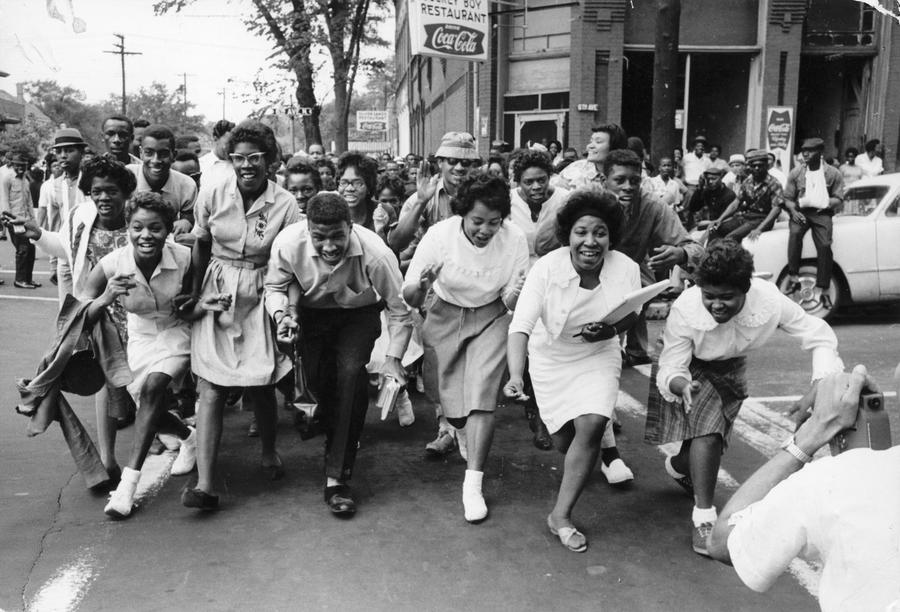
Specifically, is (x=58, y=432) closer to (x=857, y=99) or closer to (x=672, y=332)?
(x=672, y=332)

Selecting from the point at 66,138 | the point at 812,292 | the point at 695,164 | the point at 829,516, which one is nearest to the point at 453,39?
the point at 695,164

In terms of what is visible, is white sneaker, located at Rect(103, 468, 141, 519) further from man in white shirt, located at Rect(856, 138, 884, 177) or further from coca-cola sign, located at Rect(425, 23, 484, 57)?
man in white shirt, located at Rect(856, 138, 884, 177)

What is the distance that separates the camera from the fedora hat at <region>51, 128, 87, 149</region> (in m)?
6.97

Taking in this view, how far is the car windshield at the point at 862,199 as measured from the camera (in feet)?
32.6

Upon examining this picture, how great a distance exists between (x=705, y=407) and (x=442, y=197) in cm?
270

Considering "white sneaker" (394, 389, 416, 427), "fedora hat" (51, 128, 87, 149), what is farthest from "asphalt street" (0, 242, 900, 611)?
"fedora hat" (51, 128, 87, 149)

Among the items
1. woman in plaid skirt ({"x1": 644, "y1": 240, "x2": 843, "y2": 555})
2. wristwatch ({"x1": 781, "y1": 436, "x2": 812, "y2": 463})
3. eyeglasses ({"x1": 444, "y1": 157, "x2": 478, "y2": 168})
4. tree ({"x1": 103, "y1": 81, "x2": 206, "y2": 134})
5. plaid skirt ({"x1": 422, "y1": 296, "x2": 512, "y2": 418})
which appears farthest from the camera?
tree ({"x1": 103, "y1": 81, "x2": 206, "y2": 134})

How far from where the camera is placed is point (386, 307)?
4980 millimetres

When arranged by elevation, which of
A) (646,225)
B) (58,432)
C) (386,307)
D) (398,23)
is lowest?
(58,432)

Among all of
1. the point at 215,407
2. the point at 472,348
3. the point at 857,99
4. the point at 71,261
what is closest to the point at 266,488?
the point at 215,407

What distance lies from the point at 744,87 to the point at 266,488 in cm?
1734

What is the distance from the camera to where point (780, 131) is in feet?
58.7

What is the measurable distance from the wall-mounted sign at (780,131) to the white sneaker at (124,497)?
52.6ft

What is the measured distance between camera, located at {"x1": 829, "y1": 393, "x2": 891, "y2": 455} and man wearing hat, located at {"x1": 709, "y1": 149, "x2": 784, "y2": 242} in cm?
804
